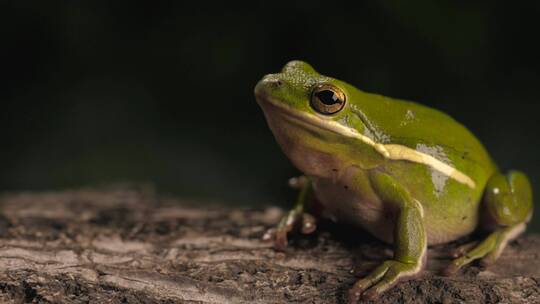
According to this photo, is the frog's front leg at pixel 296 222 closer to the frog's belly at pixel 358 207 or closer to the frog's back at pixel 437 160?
the frog's belly at pixel 358 207

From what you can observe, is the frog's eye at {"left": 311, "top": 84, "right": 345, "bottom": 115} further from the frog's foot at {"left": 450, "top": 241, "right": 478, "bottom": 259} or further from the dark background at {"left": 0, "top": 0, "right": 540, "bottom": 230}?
the dark background at {"left": 0, "top": 0, "right": 540, "bottom": 230}

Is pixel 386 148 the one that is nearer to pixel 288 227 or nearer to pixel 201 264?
pixel 288 227

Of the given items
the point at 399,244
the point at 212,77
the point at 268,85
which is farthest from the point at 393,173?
the point at 212,77

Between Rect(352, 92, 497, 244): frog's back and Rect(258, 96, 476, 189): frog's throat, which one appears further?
Rect(352, 92, 497, 244): frog's back

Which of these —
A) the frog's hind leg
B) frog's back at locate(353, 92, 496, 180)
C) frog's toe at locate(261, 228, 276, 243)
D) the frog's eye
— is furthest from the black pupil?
the frog's hind leg

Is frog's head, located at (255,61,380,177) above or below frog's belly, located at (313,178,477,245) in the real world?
above

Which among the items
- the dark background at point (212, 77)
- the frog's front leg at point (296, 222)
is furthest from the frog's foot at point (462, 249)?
the dark background at point (212, 77)

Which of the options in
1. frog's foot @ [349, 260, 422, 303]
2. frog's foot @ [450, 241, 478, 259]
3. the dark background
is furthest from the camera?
the dark background
